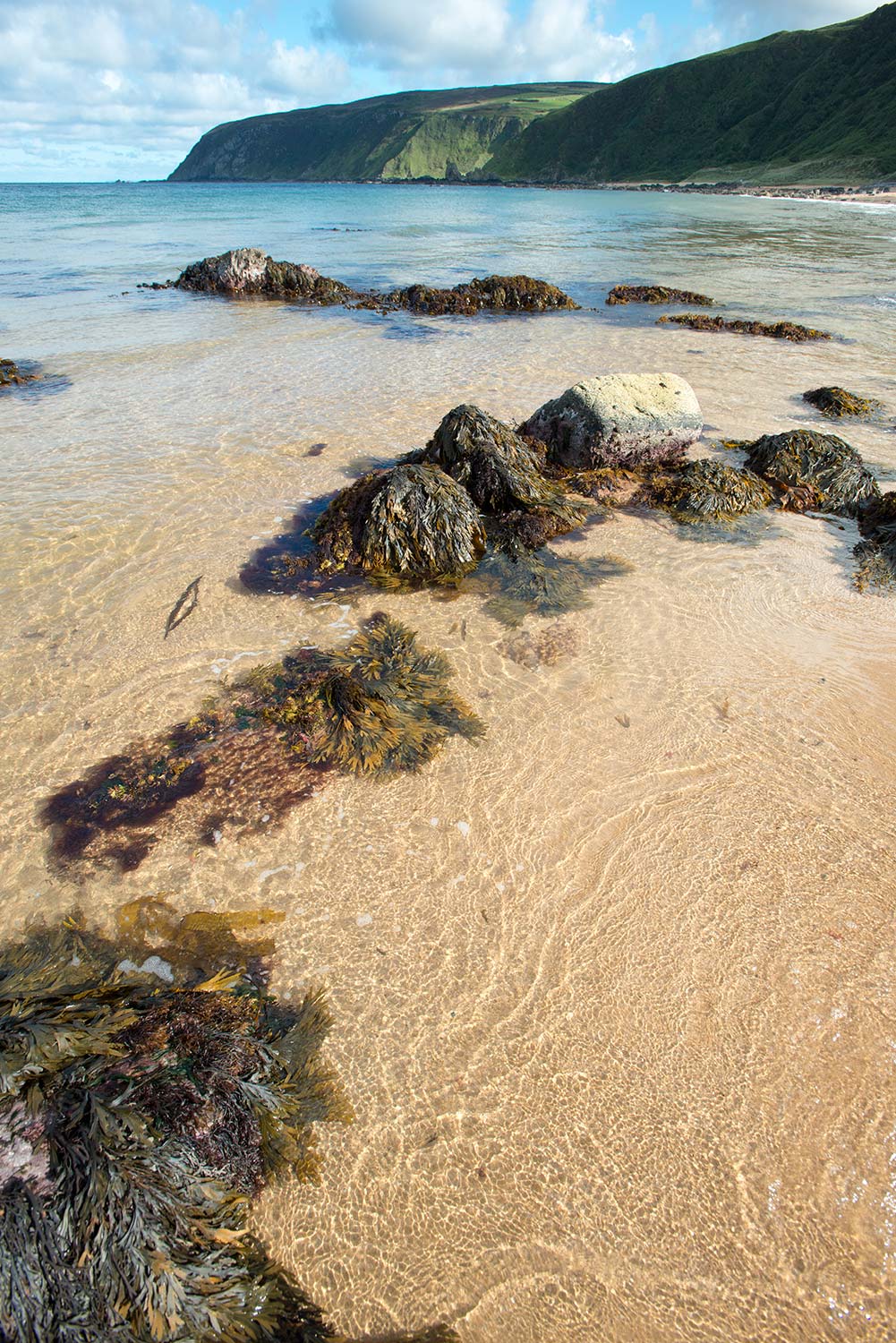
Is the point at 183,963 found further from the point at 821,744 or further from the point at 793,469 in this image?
the point at 793,469

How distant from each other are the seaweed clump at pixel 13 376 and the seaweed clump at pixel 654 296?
13.9 m

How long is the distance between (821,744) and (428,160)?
8967 inches

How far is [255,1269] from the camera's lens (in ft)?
7.31

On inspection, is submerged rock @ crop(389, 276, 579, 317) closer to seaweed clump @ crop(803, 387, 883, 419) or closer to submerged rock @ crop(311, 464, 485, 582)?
seaweed clump @ crop(803, 387, 883, 419)

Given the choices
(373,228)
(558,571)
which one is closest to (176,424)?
(558,571)

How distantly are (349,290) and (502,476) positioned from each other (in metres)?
16.1

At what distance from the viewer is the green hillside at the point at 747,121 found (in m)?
83.4

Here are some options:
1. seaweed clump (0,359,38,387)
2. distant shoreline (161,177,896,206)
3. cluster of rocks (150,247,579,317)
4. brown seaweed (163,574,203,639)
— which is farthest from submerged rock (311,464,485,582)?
distant shoreline (161,177,896,206)

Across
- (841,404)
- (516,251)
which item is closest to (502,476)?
(841,404)

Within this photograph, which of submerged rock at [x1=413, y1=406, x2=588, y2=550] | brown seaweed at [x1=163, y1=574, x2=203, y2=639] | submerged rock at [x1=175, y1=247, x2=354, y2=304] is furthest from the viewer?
submerged rock at [x1=175, y1=247, x2=354, y2=304]

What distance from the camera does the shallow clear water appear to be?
2355mm

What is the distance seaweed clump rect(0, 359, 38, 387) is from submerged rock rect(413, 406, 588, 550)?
26.6 feet

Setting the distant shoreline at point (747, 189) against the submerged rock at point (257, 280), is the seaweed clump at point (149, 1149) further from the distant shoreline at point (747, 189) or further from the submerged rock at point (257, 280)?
the distant shoreline at point (747, 189)

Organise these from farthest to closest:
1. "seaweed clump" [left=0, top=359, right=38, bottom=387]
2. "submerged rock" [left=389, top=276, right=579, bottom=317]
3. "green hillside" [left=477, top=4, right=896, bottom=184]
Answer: "green hillside" [left=477, top=4, right=896, bottom=184] < "submerged rock" [left=389, top=276, right=579, bottom=317] < "seaweed clump" [left=0, top=359, right=38, bottom=387]
